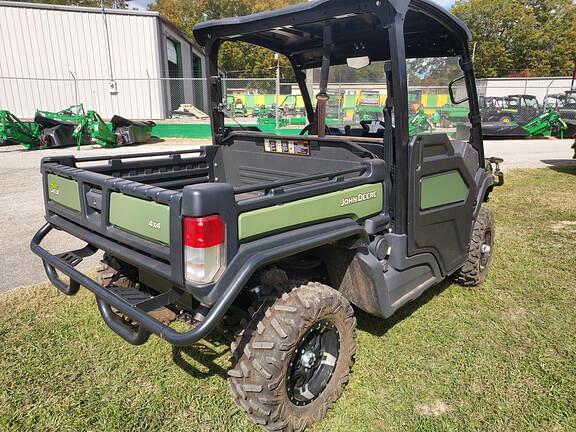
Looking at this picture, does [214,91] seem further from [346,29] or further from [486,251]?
[486,251]

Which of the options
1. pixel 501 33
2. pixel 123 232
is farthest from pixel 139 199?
pixel 501 33

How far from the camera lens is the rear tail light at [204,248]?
193 cm

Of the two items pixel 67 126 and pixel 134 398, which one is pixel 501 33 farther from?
pixel 134 398

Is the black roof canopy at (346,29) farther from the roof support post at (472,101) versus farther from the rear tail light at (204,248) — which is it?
the rear tail light at (204,248)

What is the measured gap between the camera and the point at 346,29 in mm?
3363

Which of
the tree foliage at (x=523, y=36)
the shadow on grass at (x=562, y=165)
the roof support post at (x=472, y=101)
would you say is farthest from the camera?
the tree foliage at (x=523, y=36)

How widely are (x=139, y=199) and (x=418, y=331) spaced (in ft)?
7.57

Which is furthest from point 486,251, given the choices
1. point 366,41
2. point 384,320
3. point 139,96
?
point 139,96

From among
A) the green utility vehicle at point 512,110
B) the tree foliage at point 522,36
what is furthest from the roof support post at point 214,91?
the tree foliage at point 522,36

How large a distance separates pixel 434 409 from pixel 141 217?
1971mm

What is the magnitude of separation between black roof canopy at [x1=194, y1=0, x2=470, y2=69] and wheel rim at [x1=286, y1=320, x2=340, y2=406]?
5.87ft

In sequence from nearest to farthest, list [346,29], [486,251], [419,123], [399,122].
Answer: [399,122] → [419,123] → [346,29] → [486,251]

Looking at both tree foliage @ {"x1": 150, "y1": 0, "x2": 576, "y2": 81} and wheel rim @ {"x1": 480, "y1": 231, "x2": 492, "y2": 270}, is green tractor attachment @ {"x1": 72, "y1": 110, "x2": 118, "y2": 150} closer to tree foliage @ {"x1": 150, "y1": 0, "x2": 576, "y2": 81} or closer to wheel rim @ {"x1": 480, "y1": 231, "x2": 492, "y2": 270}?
wheel rim @ {"x1": 480, "y1": 231, "x2": 492, "y2": 270}

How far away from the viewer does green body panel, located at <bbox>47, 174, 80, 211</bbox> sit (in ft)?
8.89
